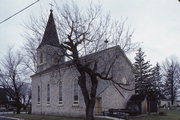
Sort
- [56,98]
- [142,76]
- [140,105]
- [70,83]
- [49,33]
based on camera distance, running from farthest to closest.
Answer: [142,76], [56,98], [70,83], [140,105], [49,33]

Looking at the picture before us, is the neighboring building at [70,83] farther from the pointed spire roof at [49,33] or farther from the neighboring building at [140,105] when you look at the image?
the neighboring building at [140,105]

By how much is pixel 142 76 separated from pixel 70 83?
29148mm

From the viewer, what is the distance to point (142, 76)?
58.7 meters

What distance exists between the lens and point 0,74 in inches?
2148

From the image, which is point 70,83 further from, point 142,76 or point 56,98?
point 142,76

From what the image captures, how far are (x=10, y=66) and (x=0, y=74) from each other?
380 cm

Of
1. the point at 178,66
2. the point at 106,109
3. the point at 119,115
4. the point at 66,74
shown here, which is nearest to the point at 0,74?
the point at 66,74

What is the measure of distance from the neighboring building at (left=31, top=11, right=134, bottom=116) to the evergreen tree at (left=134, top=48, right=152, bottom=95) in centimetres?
1971

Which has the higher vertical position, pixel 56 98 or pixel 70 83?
pixel 70 83

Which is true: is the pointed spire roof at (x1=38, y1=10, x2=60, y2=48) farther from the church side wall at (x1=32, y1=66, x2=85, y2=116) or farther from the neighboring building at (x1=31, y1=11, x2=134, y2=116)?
the church side wall at (x1=32, y1=66, x2=85, y2=116)

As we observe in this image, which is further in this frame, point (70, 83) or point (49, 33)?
point (70, 83)

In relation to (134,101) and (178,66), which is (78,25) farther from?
(178,66)

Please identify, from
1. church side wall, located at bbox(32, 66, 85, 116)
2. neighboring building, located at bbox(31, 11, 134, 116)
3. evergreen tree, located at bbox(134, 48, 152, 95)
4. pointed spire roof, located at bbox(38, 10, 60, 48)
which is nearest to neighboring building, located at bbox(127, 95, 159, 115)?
neighboring building, located at bbox(31, 11, 134, 116)

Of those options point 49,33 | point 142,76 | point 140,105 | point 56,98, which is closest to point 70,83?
point 56,98
